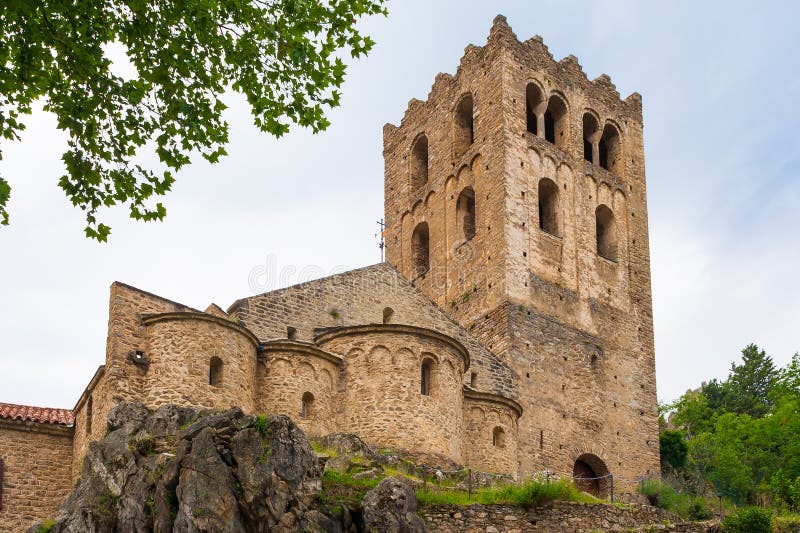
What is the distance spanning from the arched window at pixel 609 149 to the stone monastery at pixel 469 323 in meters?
0.08

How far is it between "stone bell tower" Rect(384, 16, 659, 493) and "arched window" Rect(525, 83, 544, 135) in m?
0.06

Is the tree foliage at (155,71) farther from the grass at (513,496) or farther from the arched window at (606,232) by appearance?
the arched window at (606,232)

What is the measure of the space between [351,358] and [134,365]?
549 centimetres

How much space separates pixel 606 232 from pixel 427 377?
50.4 ft

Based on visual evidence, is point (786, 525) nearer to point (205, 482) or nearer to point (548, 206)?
point (205, 482)

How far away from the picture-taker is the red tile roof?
26562 mm

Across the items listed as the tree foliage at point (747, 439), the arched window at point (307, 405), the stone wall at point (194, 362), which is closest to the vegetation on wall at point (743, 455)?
the tree foliage at point (747, 439)

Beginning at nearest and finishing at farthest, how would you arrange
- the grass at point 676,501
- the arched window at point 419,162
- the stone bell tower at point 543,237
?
the grass at point 676,501
the stone bell tower at point 543,237
the arched window at point 419,162

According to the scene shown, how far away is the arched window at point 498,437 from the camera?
30109mm

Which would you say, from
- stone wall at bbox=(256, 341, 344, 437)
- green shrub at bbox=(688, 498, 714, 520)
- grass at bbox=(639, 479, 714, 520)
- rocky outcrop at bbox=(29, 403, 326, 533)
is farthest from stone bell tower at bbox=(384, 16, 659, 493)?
rocky outcrop at bbox=(29, 403, 326, 533)

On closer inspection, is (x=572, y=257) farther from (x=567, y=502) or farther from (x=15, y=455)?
(x=15, y=455)

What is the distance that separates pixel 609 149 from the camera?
144 ft

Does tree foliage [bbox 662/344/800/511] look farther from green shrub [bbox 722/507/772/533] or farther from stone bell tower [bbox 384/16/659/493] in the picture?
green shrub [bbox 722/507/772/533]

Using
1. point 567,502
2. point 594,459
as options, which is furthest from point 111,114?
point 594,459
